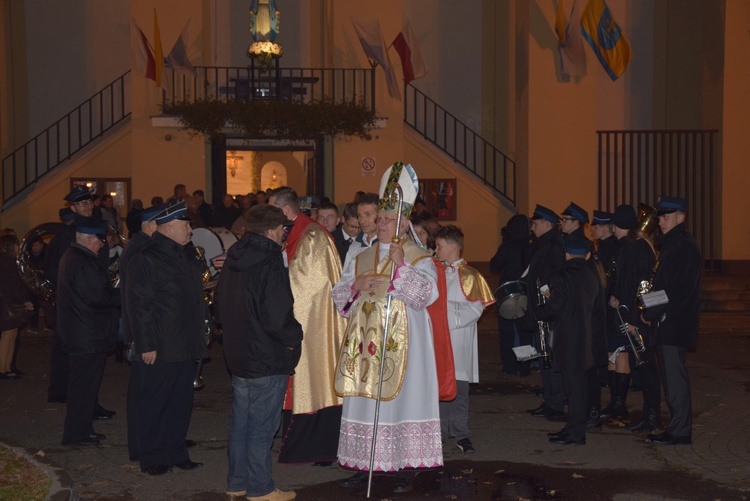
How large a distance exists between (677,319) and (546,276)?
1.52 metres

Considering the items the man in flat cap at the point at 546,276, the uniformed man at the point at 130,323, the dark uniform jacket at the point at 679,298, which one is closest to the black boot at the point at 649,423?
the man in flat cap at the point at 546,276

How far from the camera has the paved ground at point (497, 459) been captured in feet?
22.9

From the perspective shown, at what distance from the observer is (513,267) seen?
37.2 ft

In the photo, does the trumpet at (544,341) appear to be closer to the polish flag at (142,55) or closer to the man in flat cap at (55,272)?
the man in flat cap at (55,272)

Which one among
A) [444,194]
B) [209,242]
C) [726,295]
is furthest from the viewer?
[444,194]

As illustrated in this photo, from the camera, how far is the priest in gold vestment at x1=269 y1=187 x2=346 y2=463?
7.45m

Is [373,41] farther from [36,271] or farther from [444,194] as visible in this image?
[36,271]

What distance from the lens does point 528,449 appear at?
812cm

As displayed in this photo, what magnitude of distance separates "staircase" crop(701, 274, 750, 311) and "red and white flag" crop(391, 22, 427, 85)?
21.9 ft

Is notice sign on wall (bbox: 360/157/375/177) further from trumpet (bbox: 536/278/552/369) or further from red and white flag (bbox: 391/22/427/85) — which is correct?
trumpet (bbox: 536/278/552/369)

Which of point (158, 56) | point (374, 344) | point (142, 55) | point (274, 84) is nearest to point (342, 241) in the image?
point (374, 344)

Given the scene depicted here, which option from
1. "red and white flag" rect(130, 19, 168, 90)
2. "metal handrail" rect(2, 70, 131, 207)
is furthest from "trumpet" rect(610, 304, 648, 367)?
"metal handrail" rect(2, 70, 131, 207)

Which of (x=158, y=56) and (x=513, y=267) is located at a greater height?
(x=158, y=56)

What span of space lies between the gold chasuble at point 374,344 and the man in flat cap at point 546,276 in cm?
259
